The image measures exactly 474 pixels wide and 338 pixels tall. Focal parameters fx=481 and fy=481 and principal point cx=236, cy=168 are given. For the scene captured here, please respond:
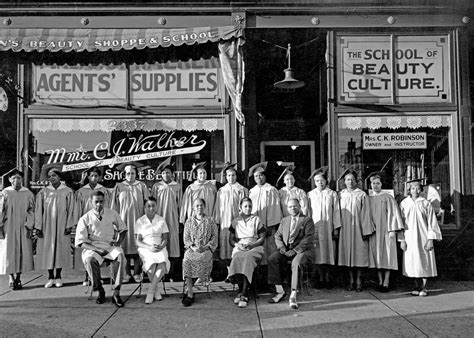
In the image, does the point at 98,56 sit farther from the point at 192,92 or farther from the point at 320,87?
the point at 320,87

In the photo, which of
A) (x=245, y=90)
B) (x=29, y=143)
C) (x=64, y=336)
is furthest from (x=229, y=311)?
(x=29, y=143)

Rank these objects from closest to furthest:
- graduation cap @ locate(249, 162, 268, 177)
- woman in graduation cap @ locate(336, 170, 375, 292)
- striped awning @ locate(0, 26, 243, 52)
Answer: woman in graduation cap @ locate(336, 170, 375, 292) → graduation cap @ locate(249, 162, 268, 177) → striped awning @ locate(0, 26, 243, 52)

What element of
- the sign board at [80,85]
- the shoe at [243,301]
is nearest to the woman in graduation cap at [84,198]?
the sign board at [80,85]

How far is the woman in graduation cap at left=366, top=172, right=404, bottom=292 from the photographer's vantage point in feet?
24.8

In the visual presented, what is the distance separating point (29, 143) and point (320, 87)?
220 inches

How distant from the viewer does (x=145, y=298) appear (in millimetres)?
7020

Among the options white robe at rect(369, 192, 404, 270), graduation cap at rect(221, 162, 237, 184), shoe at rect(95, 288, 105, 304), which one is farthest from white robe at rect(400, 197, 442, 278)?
shoe at rect(95, 288, 105, 304)

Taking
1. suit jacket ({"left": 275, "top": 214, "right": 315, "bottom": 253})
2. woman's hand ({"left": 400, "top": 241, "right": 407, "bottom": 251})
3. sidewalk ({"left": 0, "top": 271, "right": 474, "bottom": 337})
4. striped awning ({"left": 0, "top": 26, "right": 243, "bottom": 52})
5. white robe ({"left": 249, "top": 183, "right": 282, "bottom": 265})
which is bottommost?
sidewalk ({"left": 0, "top": 271, "right": 474, "bottom": 337})

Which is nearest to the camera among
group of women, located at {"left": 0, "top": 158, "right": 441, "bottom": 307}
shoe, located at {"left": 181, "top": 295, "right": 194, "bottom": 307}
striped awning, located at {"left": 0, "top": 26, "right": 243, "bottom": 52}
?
shoe, located at {"left": 181, "top": 295, "right": 194, "bottom": 307}

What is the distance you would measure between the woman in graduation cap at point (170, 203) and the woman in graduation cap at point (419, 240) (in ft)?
12.0

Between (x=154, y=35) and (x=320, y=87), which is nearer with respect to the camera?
(x=154, y=35)

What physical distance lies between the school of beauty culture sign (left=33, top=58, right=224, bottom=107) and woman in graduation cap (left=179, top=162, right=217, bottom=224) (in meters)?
1.52

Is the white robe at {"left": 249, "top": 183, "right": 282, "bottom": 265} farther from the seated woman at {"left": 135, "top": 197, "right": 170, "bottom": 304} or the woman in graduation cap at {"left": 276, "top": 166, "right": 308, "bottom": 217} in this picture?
the seated woman at {"left": 135, "top": 197, "right": 170, "bottom": 304}

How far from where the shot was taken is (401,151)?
8852mm
